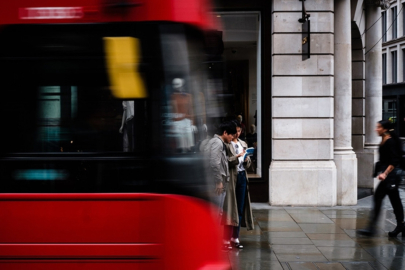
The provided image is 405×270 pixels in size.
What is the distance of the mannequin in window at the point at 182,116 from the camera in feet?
14.6

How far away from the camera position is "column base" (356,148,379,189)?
50.5 ft

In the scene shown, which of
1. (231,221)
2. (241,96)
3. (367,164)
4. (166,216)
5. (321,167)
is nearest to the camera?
(166,216)

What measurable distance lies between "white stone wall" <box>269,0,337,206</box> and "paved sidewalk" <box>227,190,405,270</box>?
4.27 feet

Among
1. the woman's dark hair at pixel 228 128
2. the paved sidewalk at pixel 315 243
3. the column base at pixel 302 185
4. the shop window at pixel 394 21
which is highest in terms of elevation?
the shop window at pixel 394 21

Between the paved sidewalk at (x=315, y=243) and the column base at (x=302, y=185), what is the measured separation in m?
0.28

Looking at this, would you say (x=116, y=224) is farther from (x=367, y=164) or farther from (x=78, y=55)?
(x=367, y=164)

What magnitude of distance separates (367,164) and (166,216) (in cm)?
1221

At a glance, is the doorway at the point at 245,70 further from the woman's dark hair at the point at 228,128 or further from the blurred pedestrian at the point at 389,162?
the woman's dark hair at the point at 228,128

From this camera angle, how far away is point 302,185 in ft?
41.1

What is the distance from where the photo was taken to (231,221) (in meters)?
8.29

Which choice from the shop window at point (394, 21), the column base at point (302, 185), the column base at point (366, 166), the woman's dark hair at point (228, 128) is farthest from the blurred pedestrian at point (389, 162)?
the shop window at point (394, 21)

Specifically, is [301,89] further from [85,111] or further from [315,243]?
[85,111]

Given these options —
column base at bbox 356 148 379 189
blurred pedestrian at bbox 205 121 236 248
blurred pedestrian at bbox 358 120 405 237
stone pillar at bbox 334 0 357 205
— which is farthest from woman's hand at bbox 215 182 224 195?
column base at bbox 356 148 379 189

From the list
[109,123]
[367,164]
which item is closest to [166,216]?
[109,123]
